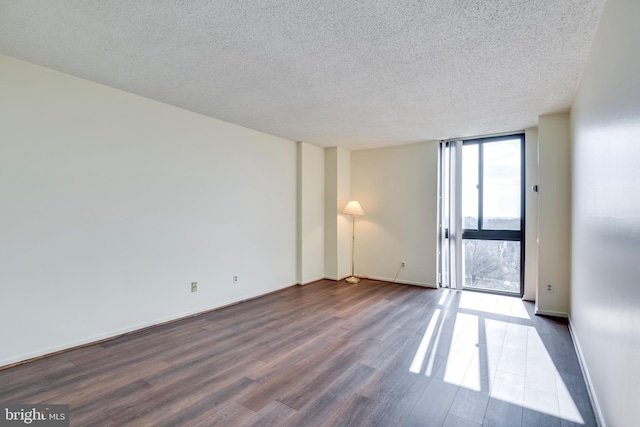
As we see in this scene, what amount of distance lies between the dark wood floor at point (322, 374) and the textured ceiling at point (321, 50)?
8.27ft

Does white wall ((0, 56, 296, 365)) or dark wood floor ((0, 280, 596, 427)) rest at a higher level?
white wall ((0, 56, 296, 365))

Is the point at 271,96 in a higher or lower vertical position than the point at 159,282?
higher

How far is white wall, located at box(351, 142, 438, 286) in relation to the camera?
5.23 meters

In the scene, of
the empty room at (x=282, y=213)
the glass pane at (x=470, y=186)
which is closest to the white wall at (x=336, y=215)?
the empty room at (x=282, y=213)

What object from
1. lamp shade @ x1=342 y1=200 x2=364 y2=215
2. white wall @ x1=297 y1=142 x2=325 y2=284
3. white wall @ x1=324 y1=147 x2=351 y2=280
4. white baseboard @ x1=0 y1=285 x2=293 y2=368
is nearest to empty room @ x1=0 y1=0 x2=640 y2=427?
white baseboard @ x1=0 y1=285 x2=293 y2=368

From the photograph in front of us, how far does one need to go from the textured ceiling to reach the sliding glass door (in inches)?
48.1

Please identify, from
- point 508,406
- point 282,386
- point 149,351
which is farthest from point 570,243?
point 149,351

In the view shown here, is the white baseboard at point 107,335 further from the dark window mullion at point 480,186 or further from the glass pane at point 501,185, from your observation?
the glass pane at point 501,185

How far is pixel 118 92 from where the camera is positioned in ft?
10.2

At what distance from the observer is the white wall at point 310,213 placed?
5332 mm

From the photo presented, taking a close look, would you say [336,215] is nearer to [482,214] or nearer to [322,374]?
[482,214]

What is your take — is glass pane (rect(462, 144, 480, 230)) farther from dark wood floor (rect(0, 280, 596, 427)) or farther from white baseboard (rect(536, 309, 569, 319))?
dark wood floor (rect(0, 280, 596, 427))

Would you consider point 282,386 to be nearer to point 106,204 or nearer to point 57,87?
point 106,204

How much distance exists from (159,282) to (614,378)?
385 cm
